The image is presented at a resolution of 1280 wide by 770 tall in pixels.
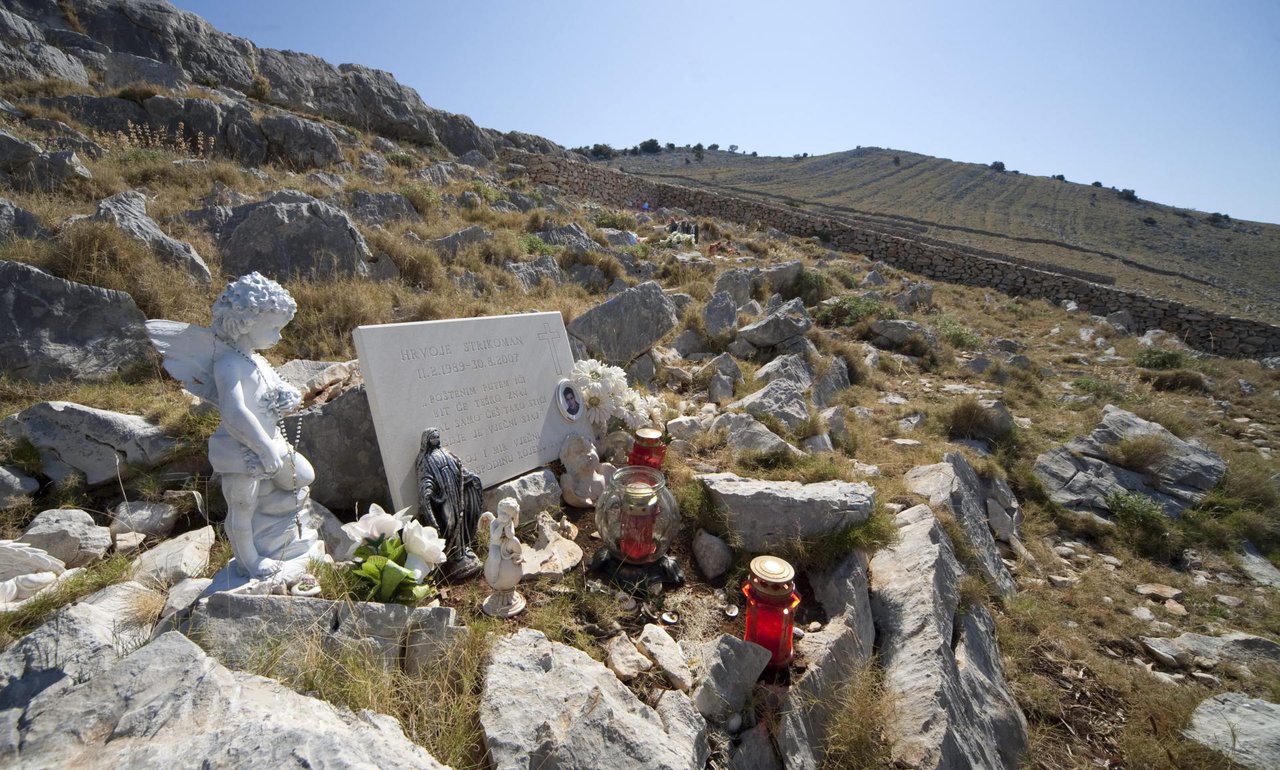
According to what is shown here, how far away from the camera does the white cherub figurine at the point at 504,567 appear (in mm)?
2449

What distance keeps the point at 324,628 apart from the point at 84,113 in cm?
1251

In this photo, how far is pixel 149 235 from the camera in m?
4.43

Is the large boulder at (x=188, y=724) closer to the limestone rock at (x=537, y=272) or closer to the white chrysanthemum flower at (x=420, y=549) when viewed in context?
the white chrysanthemum flower at (x=420, y=549)

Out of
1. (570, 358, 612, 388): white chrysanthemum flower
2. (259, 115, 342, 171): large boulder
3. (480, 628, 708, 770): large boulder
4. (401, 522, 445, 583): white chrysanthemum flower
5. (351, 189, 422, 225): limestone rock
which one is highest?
(259, 115, 342, 171): large boulder

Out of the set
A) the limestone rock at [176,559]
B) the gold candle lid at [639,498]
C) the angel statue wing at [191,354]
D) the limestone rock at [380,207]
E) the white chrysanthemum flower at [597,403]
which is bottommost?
the limestone rock at [176,559]

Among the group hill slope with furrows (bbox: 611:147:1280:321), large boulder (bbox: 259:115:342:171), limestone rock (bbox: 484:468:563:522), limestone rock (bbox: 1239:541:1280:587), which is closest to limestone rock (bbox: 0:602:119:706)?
limestone rock (bbox: 484:468:563:522)

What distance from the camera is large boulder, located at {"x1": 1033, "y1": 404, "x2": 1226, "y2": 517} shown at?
461 centimetres

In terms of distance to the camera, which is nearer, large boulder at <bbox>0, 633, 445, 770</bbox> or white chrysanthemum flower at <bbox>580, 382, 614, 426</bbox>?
large boulder at <bbox>0, 633, 445, 770</bbox>

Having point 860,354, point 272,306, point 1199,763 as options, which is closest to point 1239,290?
point 860,354

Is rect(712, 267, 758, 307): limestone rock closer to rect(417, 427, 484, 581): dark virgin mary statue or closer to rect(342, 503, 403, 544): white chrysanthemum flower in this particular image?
rect(417, 427, 484, 581): dark virgin mary statue

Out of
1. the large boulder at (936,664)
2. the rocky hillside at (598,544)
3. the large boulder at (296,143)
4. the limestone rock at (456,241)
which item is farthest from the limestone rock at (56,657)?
the large boulder at (296,143)

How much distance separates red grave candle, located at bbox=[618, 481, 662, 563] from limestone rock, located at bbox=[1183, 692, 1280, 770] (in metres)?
2.80

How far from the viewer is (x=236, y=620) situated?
5.88 ft

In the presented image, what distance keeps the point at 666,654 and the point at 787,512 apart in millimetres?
1145
